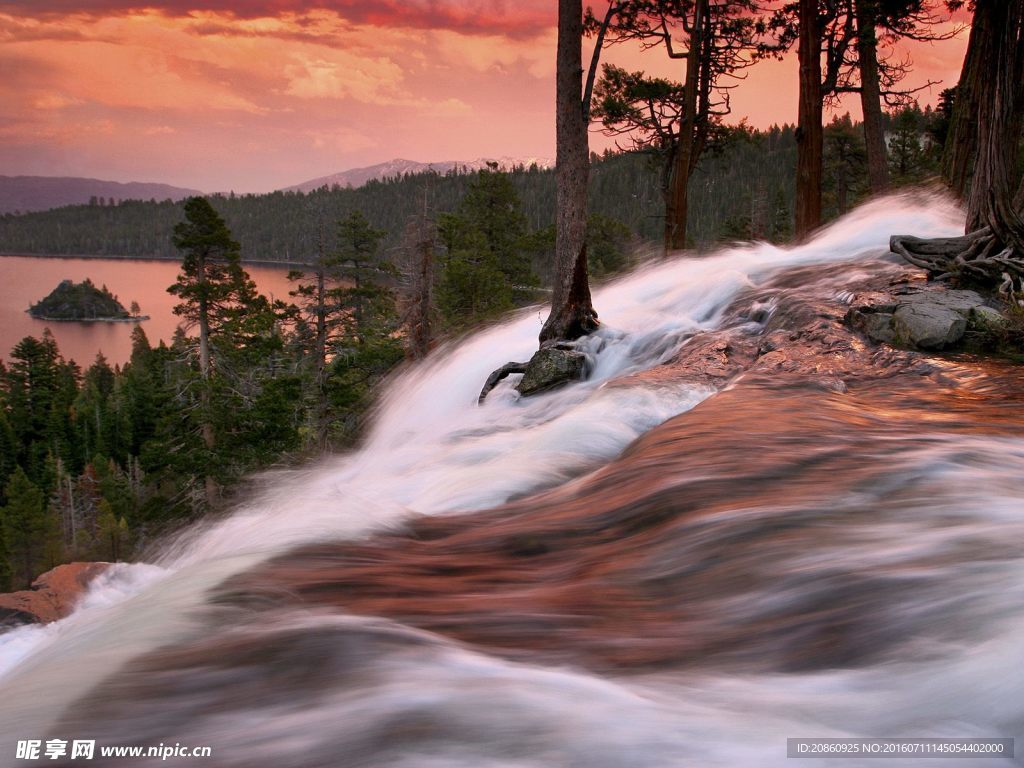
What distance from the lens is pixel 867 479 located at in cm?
370

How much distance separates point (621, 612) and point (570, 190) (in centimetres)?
775

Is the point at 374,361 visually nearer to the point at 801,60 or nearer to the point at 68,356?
the point at 801,60

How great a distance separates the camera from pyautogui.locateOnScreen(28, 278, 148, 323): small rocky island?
6447 inches

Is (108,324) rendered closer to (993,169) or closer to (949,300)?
(993,169)

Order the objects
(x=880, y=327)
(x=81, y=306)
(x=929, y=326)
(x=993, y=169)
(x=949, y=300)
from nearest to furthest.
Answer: (x=929, y=326) → (x=880, y=327) → (x=949, y=300) → (x=993, y=169) → (x=81, y=306)

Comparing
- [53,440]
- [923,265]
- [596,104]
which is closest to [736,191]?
[53,440]

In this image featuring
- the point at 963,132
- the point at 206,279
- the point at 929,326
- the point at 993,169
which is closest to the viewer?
the point at 929,326

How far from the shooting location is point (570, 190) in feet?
31.7

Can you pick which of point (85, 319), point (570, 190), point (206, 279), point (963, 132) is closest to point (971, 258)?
point (570, 190)

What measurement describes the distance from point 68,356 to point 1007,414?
14526 cm

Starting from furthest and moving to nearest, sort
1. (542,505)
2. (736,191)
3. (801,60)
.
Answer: (736,191) < (801,60) < (542,505)

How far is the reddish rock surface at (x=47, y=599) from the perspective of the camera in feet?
24.3

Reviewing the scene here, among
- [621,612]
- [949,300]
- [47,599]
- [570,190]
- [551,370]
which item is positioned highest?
[570,190]

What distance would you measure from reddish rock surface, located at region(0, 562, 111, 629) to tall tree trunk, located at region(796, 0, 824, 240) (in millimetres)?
13196
